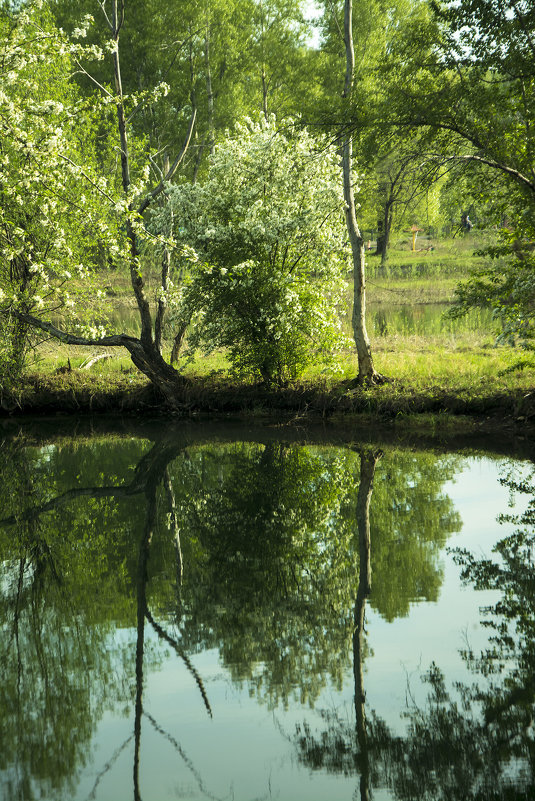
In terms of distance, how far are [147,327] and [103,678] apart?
48.4ft

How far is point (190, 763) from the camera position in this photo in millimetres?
5980

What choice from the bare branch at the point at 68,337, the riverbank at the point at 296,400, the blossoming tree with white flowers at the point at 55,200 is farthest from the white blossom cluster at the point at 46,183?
the riverbank at the point at 296,400

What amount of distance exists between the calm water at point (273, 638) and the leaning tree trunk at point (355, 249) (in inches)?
191

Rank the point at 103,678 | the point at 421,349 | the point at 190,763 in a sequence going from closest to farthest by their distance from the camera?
the point at 190,763 < the point at 103,678 < the point at 421,349

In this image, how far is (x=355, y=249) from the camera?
59.6 feet

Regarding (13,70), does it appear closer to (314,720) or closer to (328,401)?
(328,401)

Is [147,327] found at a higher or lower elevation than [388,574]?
higher

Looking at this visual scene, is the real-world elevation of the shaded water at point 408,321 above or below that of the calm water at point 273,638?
above

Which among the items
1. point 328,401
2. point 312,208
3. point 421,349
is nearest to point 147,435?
point 328,401

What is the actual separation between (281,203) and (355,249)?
8.33ft

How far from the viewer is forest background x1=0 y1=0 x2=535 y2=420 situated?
586 inches

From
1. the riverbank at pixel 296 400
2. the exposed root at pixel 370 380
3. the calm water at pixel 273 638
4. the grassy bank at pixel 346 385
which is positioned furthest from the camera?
the exposed root at pixel 370 380

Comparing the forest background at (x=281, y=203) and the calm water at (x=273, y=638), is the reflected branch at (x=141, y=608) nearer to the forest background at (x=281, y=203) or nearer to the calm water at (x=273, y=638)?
the calm water at (x=273, y=638)

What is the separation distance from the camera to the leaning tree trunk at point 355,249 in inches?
674
